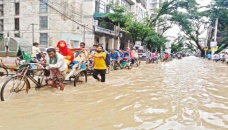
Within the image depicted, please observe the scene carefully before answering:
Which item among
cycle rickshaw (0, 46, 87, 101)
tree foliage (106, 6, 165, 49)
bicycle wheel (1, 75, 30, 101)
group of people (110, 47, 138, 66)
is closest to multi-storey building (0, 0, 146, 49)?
tree foliage (106, 6, 165, 49)

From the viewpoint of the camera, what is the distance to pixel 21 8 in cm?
2706

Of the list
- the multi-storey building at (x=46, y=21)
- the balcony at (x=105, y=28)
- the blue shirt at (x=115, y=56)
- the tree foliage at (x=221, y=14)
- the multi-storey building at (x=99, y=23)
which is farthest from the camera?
the tree foliage at (x=221, y=14)

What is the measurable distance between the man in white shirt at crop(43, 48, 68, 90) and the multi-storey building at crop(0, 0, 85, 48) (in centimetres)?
1744

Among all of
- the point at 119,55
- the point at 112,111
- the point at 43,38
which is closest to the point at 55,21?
the point at 43,38

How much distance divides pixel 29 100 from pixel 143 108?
98.2 inches

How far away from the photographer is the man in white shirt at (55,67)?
6086 millimetres

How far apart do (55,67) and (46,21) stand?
20883mm

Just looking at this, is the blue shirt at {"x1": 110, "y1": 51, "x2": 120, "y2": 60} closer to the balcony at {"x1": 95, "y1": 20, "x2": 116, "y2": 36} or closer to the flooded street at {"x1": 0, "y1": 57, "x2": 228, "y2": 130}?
the flooded street at {"x1": 0, "y1": 57, "x2": 228, "y2": 130}

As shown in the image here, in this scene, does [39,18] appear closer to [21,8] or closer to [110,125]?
[21,8]

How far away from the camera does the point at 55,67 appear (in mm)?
6082

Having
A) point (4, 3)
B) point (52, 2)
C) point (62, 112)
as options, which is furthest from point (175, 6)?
point (62, 112)

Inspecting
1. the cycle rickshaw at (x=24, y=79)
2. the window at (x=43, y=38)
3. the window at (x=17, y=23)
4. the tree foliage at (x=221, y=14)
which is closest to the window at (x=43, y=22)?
the window at (x=43, y=38)

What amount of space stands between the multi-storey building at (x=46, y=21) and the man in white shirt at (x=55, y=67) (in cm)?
1744

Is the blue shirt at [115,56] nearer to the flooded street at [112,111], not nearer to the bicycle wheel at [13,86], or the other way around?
the flooded street at [112,111]
